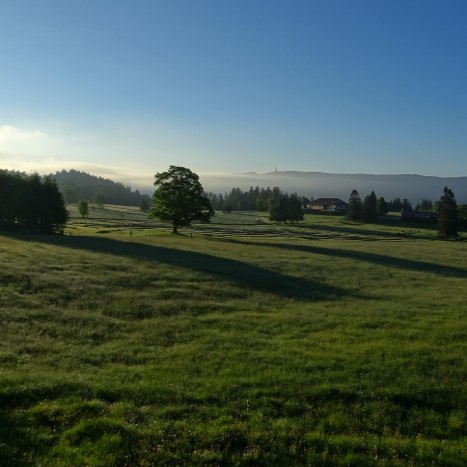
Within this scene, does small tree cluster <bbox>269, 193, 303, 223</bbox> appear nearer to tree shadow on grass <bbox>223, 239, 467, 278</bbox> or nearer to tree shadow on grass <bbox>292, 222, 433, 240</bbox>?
tree shadow on grass <bbox>292, 222, 433, 240</bbox>

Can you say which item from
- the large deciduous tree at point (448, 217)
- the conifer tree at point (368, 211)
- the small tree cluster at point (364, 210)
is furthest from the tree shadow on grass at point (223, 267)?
the small tree cluster at point (364, 210)

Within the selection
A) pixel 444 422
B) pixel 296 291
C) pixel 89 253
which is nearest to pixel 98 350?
pixel 444 422

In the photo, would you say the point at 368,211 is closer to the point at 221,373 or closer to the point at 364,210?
the point at 364,210

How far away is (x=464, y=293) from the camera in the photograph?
35.3 metres

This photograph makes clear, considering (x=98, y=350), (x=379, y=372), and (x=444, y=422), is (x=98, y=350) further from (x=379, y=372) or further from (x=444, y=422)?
(x=444, y=422)

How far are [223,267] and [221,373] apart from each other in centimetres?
2709

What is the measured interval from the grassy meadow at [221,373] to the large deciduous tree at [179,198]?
4336 cm

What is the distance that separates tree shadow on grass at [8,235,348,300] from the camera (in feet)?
112

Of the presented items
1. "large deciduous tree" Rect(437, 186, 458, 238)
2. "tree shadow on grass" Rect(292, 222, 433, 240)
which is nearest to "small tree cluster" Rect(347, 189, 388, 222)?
"tree shadow on grass" Rect(292, 222, 433, 240)

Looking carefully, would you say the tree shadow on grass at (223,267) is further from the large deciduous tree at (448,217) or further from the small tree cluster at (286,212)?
the small tree cluster at (286,212)

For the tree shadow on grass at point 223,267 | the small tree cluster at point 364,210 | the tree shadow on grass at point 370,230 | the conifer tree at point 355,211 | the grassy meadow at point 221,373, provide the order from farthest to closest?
the conifer tree at point 355,211
the small tree cluster at point 364,210
the tree shadow on grass at point 370,230
the tree shadow on grass at point 223,267
the grassy meadow at point 221,373

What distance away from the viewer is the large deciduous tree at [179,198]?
252 ft

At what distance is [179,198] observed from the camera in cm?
7688

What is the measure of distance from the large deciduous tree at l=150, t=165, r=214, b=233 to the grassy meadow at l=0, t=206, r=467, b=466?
43.4 metres
